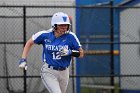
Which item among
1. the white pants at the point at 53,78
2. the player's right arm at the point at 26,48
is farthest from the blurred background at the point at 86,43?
the white pants at the point at 53,78

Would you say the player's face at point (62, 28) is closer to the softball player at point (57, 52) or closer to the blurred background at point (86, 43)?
the softball player at point (57, 52)

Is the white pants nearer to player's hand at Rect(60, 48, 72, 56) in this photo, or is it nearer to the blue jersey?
the blue jersey

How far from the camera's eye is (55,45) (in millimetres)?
7766

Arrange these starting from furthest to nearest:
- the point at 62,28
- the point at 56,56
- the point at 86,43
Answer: the point at 86,43
the point at 56,56
the point at 62,28

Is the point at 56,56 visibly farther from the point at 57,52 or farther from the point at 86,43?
the point at 86,43

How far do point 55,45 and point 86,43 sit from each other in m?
3.53

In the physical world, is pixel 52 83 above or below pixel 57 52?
below

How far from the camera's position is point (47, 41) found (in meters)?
7.83

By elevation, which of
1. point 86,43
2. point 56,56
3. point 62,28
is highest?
point 62,28

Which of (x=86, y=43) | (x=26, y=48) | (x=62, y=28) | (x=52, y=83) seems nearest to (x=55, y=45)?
(x=62, y=28)

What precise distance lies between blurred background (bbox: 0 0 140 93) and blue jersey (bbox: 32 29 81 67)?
312 cm

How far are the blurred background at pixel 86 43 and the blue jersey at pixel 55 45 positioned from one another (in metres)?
3.12

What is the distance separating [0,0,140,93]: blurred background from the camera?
1107 centimetres

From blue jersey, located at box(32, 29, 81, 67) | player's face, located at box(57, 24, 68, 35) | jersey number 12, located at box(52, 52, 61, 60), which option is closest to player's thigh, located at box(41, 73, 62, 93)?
blue jersey, located at box(32, 29, 81, 67)
